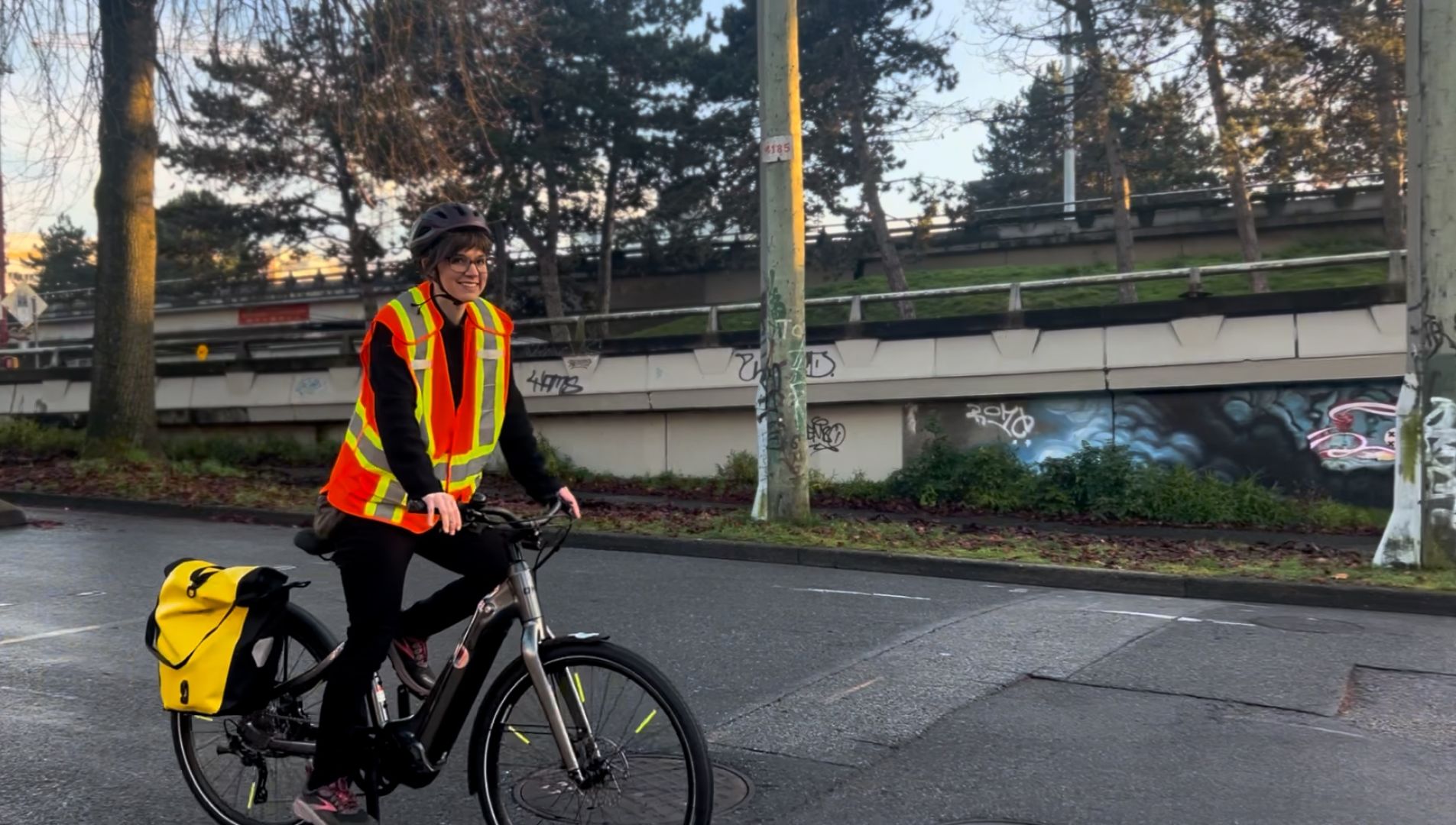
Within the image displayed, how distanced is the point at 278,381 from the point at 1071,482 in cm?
1302

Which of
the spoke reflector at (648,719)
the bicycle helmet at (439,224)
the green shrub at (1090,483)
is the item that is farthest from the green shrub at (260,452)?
the spoke reflector at (648,719)

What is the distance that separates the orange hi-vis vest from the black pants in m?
0.07

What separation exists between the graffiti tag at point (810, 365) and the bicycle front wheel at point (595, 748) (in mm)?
13002

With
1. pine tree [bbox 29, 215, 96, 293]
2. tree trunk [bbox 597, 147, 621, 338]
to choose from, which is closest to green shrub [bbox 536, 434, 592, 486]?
tree trunk [bbox 597, 147, 621, 338]

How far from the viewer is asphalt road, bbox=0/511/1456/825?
414cm


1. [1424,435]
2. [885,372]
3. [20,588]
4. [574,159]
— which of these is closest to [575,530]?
[20,588]

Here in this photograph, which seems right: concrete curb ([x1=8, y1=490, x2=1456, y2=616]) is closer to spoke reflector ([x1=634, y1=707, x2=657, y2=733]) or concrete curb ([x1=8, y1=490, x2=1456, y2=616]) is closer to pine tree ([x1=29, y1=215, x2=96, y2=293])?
spoke reflector ([x1=634, y1=707, x2=657, y2=733])

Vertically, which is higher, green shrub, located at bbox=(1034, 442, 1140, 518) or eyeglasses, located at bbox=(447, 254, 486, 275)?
eyeglasses, located at bbox=(447, 254, 486, 275)

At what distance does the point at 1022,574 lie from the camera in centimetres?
960

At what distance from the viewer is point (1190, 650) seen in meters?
6.52

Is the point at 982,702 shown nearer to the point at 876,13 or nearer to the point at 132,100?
the point at 132,100

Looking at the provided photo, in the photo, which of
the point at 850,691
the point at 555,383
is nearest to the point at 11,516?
the point at 555,383

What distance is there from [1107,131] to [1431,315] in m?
12.0

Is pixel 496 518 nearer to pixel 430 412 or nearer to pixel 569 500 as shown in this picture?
pixel 569 500
